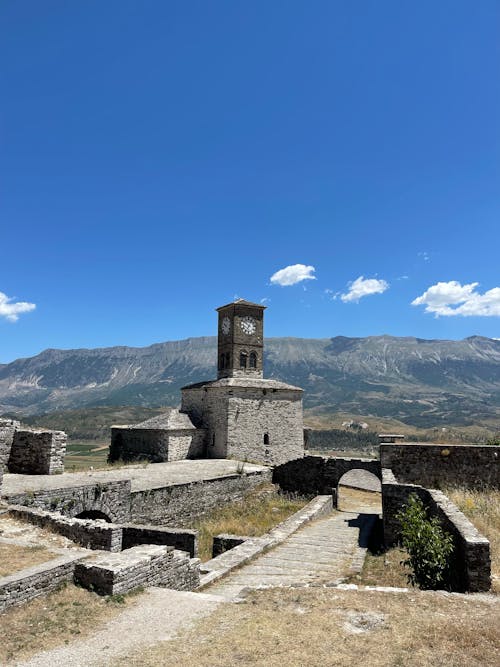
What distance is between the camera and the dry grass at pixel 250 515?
636 inches

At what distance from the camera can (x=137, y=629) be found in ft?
19.6

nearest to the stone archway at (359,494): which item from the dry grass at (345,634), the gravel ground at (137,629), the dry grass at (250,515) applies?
the dry grass at (250,515)

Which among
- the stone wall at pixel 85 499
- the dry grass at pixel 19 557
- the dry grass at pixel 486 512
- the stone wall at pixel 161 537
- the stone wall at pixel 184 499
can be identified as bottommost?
the stone wall at pixel 184 499

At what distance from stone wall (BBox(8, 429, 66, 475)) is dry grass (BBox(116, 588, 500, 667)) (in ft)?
40.9

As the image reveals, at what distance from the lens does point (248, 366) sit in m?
33.9

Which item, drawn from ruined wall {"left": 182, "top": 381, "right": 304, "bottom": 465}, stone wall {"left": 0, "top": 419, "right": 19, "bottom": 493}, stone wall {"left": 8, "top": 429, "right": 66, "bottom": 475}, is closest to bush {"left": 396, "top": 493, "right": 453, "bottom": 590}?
Answer: stone wall {"left": 8, "top": 429, "right": 66, "bottom": 475}

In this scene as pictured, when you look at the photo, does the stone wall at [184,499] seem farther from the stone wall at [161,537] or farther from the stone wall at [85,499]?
the stone wall at [161,537]

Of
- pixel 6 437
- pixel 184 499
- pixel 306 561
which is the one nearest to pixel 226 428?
pixel 184 499

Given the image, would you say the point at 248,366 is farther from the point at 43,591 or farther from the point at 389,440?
the point at 43,591

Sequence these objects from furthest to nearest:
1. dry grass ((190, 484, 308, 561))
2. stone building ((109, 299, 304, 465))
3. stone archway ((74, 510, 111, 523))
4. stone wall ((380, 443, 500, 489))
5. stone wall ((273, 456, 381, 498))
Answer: stone building ((109, 299, 304, 465)), stone wall ((273, 456, 381, 498)), dry grass ((190, 484, 308, 561)), stone archway ((74, 510, 111, 523)), stone wall ((380, 443, 500, 489))

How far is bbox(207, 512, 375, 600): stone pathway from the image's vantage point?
29.2 feet

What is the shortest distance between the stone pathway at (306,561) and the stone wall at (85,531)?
2.73 metres

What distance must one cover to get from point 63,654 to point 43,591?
72.9 inches

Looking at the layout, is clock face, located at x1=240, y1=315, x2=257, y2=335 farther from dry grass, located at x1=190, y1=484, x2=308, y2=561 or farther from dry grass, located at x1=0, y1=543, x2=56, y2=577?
dry grass, located at x1=0, y1=543, x2=56, y2=577
